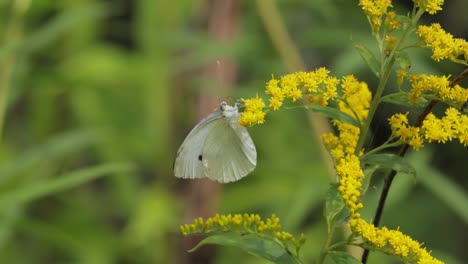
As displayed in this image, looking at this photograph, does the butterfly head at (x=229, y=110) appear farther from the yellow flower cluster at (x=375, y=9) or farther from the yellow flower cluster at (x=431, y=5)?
the yellow flower cluster at (x=431, y=5)

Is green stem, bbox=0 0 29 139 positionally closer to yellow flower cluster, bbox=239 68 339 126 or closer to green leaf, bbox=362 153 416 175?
yellow flower cluster, bbox=239 68 339 126

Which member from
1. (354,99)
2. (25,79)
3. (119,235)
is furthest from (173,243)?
(354,99)

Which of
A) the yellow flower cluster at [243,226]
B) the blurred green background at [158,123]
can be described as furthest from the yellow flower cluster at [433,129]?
the blurred green background at [158,123]

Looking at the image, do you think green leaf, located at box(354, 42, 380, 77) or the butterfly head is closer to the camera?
green leaf, located at box(354, 42, 380, 77)

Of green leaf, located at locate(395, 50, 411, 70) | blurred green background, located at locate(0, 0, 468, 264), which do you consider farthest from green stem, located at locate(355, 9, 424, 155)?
blurred green background, located at locate(0, 0, 468, 264)

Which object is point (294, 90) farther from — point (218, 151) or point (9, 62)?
point (9, 62)

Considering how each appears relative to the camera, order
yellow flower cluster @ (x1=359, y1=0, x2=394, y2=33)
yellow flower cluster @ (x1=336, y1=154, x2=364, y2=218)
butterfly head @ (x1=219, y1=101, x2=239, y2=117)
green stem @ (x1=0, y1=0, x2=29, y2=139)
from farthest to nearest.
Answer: green stem @ (x1=0, y1=0, x2=29, y2=139), butterfly head @ (x1=219, y1=101, x2=239, y2=117), yellow flower cluster @ (x1=359, y1=0, x2=394, y2=33), yellow flower cluster @ (x1=336, y1=154, x2=364, y2=218)
